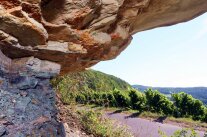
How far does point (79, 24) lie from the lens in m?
6.34

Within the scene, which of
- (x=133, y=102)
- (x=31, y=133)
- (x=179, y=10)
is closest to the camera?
(x=31, y=133)

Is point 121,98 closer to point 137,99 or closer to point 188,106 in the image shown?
point 137,99

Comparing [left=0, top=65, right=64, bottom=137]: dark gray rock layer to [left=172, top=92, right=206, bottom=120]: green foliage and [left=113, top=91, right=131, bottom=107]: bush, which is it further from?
[left=113, top=91, right=131, bottom=107]: bush

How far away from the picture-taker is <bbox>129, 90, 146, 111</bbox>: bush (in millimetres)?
27641

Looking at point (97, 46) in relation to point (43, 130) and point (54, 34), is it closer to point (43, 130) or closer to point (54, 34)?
point (54, 34)

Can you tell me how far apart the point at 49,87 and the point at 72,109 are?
493 cm

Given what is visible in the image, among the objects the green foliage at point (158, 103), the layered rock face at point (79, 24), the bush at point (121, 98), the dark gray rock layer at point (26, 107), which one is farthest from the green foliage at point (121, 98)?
the dark gray rock layer at point (26, 107)

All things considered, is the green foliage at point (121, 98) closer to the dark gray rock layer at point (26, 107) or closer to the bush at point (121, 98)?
the bush at point (121, 98)

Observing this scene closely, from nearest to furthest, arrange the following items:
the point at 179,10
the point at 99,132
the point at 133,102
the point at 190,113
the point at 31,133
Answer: the point at 31,133 → the point at 179,10 → the point at 99,132 → the point at 190,113 → the point at 133,102

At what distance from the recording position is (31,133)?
200 inches

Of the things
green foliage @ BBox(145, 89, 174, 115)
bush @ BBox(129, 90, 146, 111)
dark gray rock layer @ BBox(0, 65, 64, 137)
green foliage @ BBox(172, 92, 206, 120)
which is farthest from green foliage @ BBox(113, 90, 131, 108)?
dark gray rock layer @ BBox(0, 65, 64, 137)

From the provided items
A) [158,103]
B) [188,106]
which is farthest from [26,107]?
[158,103]

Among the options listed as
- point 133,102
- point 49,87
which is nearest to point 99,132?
point 49,87

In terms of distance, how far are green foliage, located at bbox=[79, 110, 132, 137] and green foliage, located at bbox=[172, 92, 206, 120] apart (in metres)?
14.3
